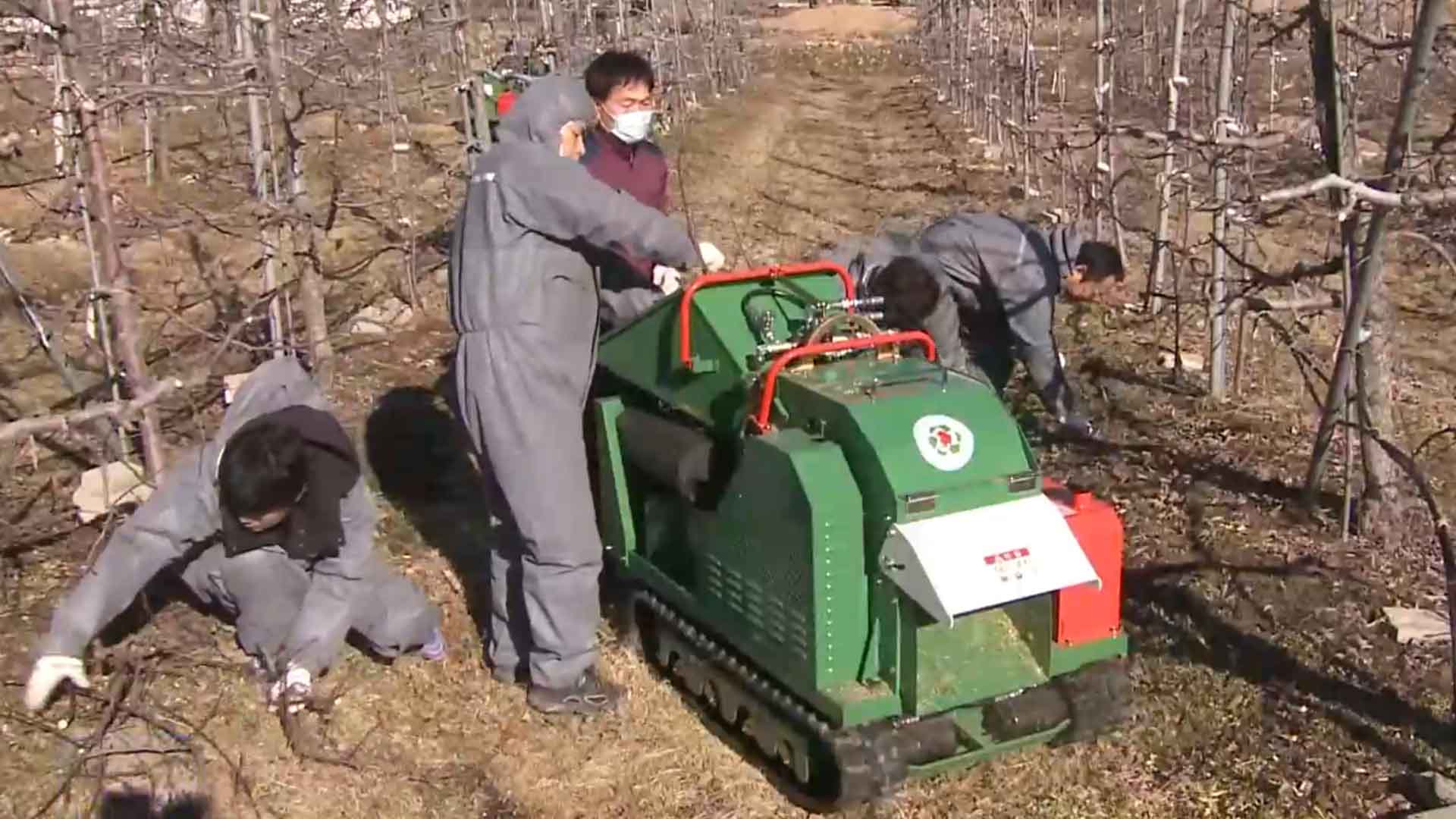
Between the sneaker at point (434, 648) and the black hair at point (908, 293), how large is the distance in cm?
189

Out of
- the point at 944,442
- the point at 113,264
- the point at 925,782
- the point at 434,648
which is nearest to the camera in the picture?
the point at 944,442

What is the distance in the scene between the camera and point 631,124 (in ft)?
15.8

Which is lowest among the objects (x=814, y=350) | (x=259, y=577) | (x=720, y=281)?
(x=259, y=577)

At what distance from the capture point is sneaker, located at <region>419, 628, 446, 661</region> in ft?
16.6

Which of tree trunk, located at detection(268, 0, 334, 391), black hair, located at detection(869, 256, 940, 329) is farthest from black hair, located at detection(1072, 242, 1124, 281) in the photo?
tree trunk, located at detection(268, 0, 334, 391)

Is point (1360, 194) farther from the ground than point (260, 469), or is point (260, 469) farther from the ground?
point (1360, 194)

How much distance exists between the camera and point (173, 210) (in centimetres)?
1055

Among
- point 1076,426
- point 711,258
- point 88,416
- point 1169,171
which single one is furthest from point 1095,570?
point 1169,171

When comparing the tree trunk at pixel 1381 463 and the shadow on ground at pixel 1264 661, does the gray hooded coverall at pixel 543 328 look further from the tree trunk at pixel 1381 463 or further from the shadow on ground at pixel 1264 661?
the tree trunk at pixel 1381 463

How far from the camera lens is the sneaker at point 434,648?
5055 mm

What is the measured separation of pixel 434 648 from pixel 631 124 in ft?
6.09

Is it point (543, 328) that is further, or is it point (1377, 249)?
point (1377, 249)

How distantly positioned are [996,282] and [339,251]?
7110mm

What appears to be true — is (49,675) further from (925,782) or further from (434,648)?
(925,782)
